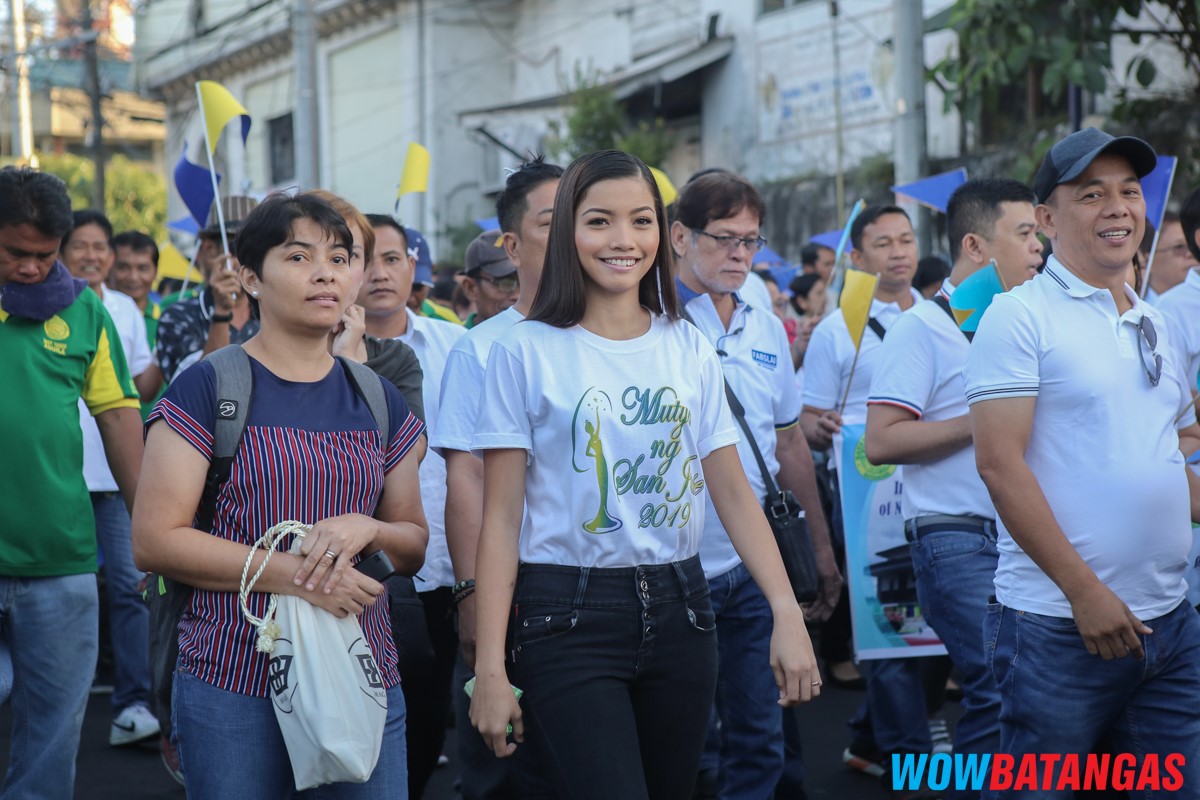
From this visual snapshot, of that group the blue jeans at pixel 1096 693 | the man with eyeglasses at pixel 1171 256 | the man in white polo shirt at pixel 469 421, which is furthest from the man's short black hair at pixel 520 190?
the man with eyeglasses at pixel 1171 256

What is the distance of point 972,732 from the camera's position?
4621 mm

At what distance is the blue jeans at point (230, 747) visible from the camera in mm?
3107

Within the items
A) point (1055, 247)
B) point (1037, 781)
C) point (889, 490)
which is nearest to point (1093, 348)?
point (1055, 247)

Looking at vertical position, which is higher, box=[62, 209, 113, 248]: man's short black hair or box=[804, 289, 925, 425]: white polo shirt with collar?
box=[62, 209, 113, 248]: man's short black hair

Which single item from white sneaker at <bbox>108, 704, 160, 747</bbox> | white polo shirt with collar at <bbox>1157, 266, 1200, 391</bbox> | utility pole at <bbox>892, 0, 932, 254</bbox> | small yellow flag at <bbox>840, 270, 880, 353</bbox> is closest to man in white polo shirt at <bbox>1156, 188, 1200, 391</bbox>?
white polo shirt with collar at <bbox>1157, 266, 1200, 391</bbox>

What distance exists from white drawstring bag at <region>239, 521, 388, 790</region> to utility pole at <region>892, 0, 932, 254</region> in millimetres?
8986

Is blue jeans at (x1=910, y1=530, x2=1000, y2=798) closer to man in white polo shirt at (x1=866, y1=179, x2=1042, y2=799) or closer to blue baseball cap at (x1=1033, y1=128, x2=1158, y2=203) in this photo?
man in white polo shirt at (x1=866, y1=179, x2=1042, y2=799)

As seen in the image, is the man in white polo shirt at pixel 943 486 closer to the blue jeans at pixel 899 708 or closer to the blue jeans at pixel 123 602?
the blue jeans at pixel 899 708

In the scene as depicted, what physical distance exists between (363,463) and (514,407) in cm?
38

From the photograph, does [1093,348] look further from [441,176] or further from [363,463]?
[441,176]

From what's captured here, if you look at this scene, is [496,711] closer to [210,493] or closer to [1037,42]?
[210,493]

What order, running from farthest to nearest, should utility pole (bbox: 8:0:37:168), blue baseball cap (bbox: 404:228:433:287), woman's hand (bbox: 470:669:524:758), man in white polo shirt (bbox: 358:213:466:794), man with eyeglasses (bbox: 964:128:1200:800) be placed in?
utility pole (bbox: 8:0:37:168) → blue baseball cap (bbox: 404:228:433:287) → man in white polo shirt (bbox: 358:213:466:794) → man with eyeglasses (bbox: 964:128:1200:800) → woman's hand (bbox: 470:669:524:758)

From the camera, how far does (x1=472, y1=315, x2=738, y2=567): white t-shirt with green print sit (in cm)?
323

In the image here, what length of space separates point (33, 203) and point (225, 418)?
61.8 inches
